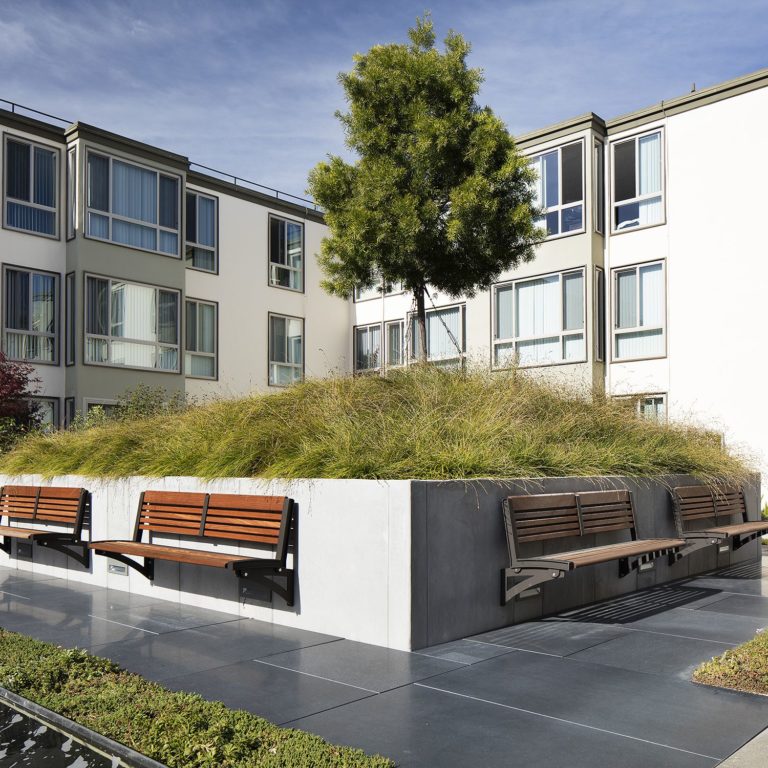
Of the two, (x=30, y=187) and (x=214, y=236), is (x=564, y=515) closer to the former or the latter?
(x=30, y=187)

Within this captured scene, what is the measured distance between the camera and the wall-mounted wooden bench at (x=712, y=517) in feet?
30.4

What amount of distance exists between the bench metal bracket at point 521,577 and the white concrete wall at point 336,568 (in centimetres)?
111

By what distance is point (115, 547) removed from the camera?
805 cm

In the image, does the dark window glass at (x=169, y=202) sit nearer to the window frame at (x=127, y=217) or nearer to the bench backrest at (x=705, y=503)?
the window frame at (x=127, y=217)

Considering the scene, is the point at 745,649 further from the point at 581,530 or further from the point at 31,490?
the point at 31,490

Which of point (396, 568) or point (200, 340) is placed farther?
point (200, 340)

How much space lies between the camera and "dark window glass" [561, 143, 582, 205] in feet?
72.3

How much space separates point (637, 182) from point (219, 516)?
17.0 meters

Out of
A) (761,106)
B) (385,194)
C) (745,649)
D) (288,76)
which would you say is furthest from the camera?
(761,106)

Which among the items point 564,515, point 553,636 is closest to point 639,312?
point 564,515

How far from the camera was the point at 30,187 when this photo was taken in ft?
69.0

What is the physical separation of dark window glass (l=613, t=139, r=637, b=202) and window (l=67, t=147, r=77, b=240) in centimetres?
1361

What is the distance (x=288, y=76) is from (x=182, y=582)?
6.91 meters

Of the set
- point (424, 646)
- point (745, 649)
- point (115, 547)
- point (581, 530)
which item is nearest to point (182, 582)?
point (115, 547)
